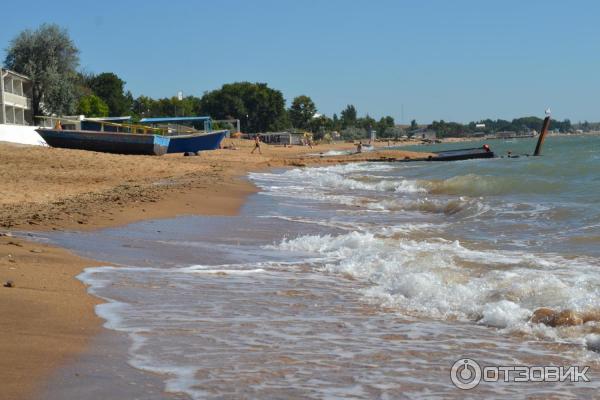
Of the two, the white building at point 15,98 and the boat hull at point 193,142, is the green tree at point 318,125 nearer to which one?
the white building at point 15,98

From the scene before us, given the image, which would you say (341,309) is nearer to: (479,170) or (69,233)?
(69,233)

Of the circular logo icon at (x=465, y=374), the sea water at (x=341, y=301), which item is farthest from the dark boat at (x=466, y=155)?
the circular logo icon at (x=465, y=374)

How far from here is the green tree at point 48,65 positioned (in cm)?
5762

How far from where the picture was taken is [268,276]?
26.0ft

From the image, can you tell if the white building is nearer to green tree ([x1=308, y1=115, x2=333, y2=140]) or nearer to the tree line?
the tree line

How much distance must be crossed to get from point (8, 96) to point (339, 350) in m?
50.8

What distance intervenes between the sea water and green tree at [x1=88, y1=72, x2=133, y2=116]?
88.8 meters

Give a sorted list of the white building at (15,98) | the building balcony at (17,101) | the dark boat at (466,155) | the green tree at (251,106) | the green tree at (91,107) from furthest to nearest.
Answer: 1. the green tree at (251,106)
2. the green tree at (91,107)
3. the building balcony at (17,101)
4. the white building at (15,98)
5. the dark boat at (466,155)

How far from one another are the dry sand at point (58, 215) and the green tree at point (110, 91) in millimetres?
71431

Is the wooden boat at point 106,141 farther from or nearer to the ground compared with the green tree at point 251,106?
nearer to the ground

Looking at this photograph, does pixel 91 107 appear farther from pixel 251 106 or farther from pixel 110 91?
pixel 251 106

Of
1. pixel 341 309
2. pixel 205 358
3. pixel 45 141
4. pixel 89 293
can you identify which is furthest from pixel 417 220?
pixel 45 141

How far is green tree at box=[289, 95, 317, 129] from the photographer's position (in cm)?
14625

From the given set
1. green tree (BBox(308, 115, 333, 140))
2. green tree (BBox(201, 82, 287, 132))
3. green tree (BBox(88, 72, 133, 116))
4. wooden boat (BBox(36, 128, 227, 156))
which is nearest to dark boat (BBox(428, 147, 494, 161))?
wooden boat (BBox(36, 128, 227, 156))
